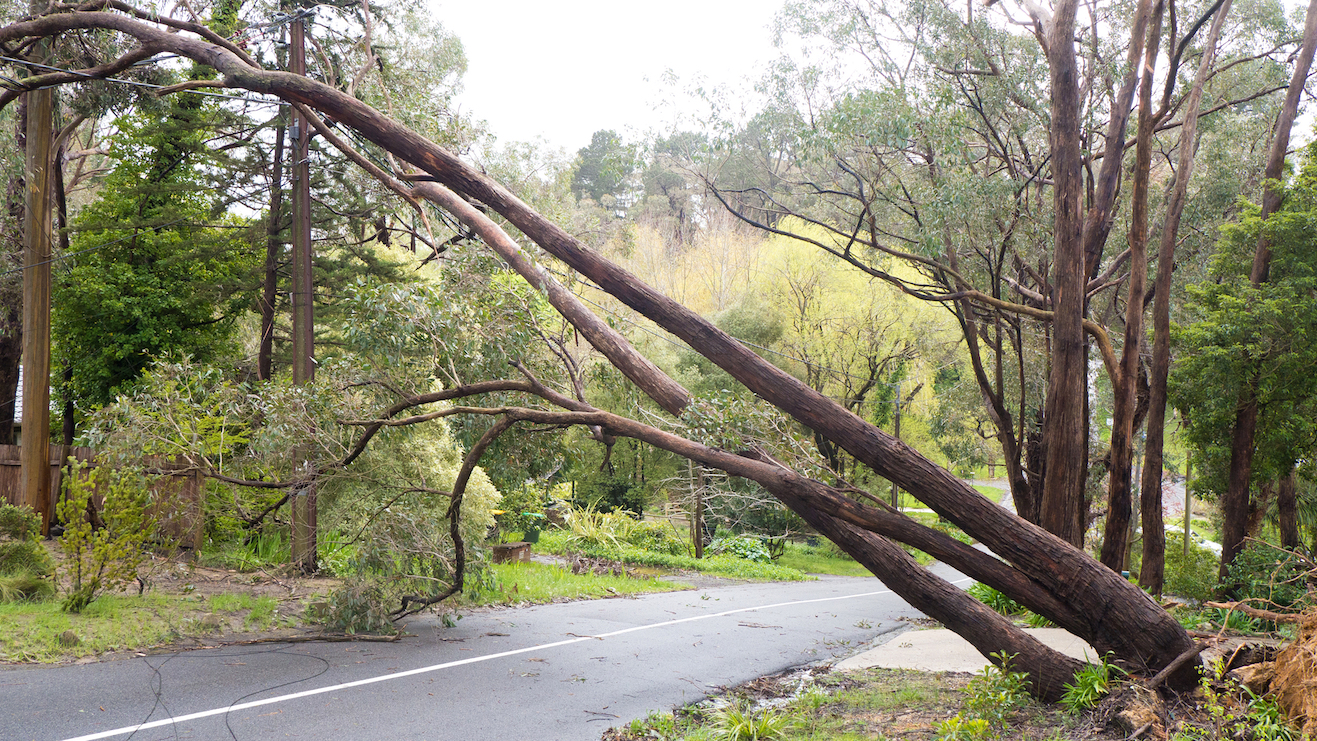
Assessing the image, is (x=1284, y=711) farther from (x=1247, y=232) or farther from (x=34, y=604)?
(x=34, y=604)

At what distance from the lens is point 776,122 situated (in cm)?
1462

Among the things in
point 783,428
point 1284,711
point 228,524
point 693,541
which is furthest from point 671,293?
point 1284,711

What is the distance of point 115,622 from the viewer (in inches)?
376

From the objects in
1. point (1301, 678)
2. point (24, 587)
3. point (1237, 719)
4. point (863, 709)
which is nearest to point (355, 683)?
point (863, 709)

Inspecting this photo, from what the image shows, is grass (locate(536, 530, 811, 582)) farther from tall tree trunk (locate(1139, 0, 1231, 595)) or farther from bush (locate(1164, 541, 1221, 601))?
tall tree trunk (locate(1139, 0, 1231, 595))

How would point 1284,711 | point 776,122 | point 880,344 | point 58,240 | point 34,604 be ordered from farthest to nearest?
point 880,344, point 58,240, point 776,122, point 34,604, point 1284,711

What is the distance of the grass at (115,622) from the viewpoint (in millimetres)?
8430

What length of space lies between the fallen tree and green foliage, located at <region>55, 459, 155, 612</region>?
3.01m

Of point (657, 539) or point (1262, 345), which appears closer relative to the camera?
point (1262, 345)

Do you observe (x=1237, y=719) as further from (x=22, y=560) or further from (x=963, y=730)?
(x=22, y=560)

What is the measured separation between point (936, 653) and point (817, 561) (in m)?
18.2

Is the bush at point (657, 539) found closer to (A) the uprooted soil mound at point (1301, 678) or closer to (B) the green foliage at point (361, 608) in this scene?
(B) the green foliage at point (361, 608)

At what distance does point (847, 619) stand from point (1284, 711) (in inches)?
369

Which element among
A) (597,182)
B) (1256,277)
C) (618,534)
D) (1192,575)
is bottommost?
(618,534)
